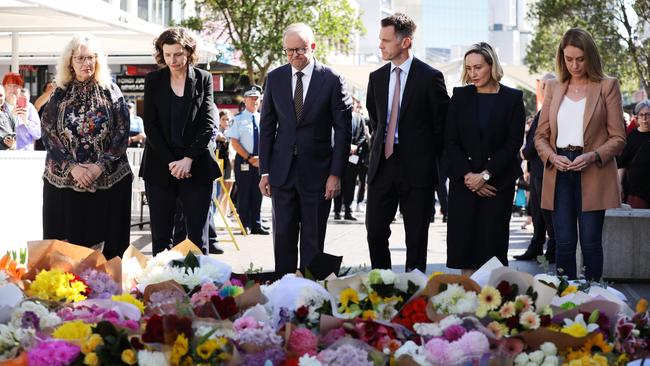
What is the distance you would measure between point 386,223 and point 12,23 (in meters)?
9.96

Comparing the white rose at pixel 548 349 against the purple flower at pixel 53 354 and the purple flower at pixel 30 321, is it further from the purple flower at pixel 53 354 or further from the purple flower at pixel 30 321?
the purple flower at pixel 30 321

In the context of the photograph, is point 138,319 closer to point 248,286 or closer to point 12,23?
point 248,286

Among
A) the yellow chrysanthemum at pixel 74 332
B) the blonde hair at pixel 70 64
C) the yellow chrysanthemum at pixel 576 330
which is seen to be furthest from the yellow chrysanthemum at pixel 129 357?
the blonde hair at pixel 70 64

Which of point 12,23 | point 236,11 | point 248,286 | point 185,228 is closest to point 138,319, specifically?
point 248,286

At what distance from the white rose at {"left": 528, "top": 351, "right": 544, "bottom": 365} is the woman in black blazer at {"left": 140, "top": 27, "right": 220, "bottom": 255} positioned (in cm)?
507

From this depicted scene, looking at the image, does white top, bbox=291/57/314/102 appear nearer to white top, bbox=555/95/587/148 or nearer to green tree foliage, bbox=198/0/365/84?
white top, bbox=555/95/587/148

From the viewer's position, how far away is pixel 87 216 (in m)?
8.23

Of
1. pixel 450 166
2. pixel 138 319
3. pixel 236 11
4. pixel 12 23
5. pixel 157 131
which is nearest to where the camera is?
pixel 138 319

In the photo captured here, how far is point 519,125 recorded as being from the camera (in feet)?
27.0

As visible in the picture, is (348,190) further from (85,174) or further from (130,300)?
(130,300)

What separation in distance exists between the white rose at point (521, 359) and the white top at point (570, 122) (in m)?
4.53

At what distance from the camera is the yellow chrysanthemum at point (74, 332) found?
13.0 feet

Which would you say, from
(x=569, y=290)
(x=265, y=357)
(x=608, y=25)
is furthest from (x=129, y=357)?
(x=608, y=25)

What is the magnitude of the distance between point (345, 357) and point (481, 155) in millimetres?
4603
